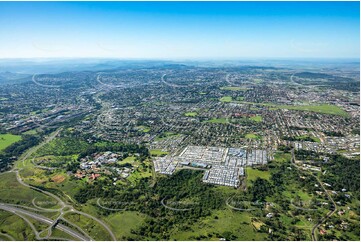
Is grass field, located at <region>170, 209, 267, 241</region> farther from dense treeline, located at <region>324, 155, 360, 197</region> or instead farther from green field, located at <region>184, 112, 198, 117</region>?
green field, located at <region>184, 112, 198, 117</region>

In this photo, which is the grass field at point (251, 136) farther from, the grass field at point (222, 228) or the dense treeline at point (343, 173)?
the grass field at point (222, 228)

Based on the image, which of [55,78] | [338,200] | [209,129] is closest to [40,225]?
[338,200]

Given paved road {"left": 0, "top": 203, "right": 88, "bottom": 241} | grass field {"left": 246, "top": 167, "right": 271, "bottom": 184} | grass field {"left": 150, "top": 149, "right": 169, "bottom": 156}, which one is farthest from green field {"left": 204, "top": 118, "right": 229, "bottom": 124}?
paved road {"left": 0, "top": 203, "right": 88, "bottom": 241}

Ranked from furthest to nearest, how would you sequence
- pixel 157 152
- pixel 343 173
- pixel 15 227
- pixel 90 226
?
pixel 157 152, pixel 343 173, pixel 15 227, pixel 90 226

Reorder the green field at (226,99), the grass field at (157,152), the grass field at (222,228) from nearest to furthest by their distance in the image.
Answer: the grass field at (222,228) → the grass field at (157,152) → the green field at (226,99)

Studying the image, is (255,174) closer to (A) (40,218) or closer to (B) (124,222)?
(B) (124,222)

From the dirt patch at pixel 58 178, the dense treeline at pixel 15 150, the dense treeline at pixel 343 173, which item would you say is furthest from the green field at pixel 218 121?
the dense treeline at pixel 15 150

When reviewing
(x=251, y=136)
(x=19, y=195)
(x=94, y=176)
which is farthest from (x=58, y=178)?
(x=251, y=136)
